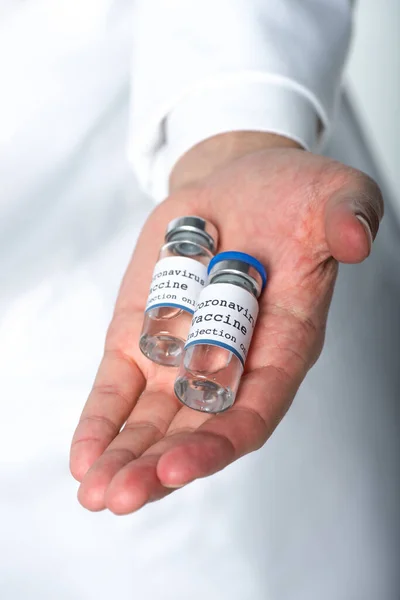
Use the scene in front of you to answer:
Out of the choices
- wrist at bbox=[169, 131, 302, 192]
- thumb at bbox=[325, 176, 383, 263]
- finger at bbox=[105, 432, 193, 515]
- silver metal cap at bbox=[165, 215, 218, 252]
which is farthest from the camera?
wrist at bbox=[169, 131, 302, 192]

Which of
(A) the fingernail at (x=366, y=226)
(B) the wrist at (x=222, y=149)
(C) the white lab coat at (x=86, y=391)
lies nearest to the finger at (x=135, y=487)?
(A) the fingernail at (x=366, y=226)

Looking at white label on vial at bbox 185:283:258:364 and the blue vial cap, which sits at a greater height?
the blue vial cap

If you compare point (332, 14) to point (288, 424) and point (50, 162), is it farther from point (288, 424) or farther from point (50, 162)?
point (288, 424)

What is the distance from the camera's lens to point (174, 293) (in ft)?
4.81

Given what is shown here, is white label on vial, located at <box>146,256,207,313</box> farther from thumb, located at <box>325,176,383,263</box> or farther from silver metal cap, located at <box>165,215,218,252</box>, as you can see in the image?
thumb, located at <box>325,176,383,263</box>

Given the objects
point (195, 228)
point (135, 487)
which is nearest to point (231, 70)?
point (195, 228)

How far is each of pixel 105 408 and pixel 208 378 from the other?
19cm

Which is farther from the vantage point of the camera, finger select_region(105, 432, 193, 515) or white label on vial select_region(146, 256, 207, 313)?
white label on vial select_region(146, 256, 207, 313)

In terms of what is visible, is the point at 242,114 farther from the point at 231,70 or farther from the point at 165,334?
the point at 165,334

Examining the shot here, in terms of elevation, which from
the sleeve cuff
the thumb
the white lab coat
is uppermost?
the sleeve cuff

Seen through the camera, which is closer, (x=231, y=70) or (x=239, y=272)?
(x=239, y=272)

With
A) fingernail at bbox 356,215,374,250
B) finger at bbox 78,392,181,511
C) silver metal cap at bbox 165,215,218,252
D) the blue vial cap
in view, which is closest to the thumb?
fingernail at bbox 356,215,374,250

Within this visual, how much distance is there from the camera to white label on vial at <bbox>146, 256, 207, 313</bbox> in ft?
4.80

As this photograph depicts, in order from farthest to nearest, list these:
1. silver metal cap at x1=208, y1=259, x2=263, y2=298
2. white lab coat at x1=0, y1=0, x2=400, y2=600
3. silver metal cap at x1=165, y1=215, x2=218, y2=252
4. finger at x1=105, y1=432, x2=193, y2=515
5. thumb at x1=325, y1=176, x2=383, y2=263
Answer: white lab coat at x1=0, y1=0, x2=400, y2=600 < silver metal cap at x1=165, y1=215, x2=218, y2=252 < silver metal cap at x1=208, y1=259, x2=263, y2=298 < thumb at x1=325, y1=176, x2=383, y2=263 < finger at x1=105, y1=432, x2=193, y2=515
